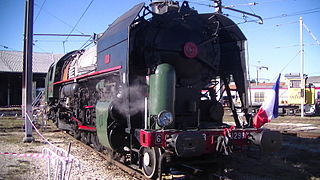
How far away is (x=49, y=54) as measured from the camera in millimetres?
46312

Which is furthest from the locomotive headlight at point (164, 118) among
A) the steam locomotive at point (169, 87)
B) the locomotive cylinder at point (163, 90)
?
the locomotive cylinder at point (163, 90)

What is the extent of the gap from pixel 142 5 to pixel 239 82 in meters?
2.73

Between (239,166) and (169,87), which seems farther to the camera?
(239,166)

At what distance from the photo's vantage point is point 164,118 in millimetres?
5410

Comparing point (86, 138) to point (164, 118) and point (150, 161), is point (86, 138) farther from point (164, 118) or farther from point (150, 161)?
point (164, 118)

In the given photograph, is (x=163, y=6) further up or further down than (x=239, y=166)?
further up

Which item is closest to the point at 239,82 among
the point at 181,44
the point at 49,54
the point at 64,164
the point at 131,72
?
the point at 181,44

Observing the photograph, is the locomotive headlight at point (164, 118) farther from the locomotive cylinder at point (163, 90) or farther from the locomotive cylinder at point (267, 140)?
the locomotive cylinder at point (267, 140)

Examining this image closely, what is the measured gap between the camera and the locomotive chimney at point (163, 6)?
643 centimetres

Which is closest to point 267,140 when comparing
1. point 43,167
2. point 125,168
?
point 125,168

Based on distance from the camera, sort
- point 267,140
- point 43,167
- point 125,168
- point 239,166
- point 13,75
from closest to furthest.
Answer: point 267,140
point 125,168
point 43,167
point 239,166
point 13,75

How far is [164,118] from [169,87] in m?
0.56

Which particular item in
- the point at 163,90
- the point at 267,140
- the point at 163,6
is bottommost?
the point at 267,140

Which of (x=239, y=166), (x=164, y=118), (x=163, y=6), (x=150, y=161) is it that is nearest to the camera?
(x=164, y=118)
